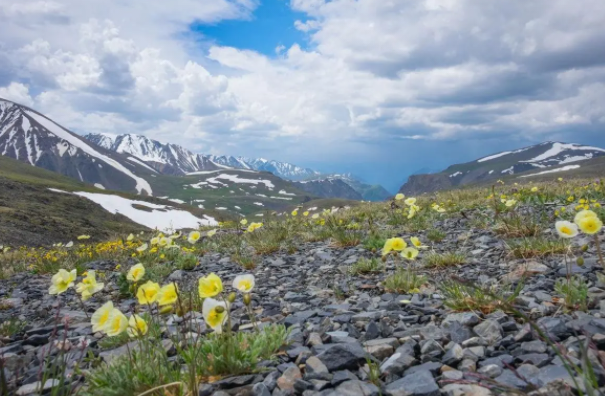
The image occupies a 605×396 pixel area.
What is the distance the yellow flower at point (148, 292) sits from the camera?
3303 mm

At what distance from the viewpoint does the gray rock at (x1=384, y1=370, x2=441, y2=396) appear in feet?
8.93

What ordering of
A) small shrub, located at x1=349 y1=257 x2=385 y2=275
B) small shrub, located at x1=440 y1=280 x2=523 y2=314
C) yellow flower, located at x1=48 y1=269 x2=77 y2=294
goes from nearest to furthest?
small shrub, located at x1=440 y1=280 x2=523 y2=314 → yellow flower, located at x1=48 y1=269 x2=77 y2=294 → small shrub, located at x1=349 y1=257 x2=385 y2=275

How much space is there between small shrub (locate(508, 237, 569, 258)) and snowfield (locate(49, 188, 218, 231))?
70.2 metres

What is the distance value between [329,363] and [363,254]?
17.6 ft

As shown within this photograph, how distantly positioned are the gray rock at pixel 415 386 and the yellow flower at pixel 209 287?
4.73ft

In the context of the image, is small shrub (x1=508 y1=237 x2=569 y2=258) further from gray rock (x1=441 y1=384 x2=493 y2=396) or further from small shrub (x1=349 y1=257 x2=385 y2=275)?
gray rock (x1=441 y1=384 x2=493 y2=396)

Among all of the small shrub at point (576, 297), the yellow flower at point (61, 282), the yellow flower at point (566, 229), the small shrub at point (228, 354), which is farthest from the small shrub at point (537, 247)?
the yellow flower at point (61, 282)

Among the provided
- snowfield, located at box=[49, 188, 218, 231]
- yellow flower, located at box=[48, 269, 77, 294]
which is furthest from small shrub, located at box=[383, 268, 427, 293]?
snowfield, located at box=[49, 188, 218, 231]

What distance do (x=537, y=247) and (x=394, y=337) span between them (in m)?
3.90

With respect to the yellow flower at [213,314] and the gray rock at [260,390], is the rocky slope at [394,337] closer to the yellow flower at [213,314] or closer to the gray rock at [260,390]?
the gray rock at [260,390]

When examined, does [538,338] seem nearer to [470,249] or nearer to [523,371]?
[523,371]

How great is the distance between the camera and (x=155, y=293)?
11.2ft

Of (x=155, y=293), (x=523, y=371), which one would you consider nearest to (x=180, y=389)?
(x=155, y=293)

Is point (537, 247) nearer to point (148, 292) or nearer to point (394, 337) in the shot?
point (394, 337)
